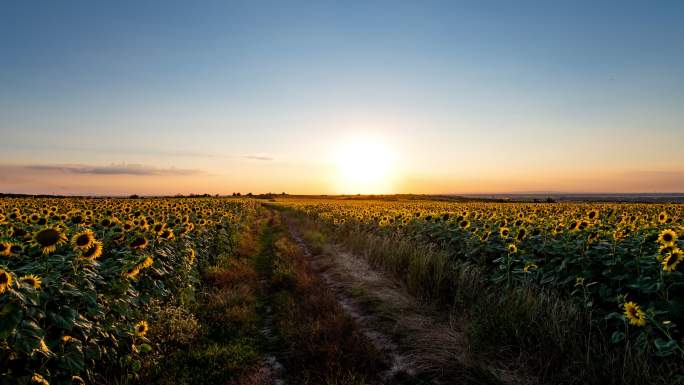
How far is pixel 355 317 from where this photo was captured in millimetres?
6781

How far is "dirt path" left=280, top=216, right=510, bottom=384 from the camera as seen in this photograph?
4.48 metres

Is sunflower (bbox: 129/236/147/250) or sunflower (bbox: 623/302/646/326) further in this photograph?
sunflower (bbox: 129/236/147/250)

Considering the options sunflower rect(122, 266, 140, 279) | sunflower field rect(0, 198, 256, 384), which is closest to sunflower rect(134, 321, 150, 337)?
sunflower field rect(0, 198, 256, 384)

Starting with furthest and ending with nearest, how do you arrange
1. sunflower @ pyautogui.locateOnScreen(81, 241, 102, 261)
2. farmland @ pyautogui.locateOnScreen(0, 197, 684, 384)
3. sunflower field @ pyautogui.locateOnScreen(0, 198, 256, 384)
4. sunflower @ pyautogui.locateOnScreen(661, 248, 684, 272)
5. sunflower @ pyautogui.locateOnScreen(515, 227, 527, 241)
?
1. sunflower @ pyautogui.locateOnScreen(515, 227, 527, 241)
2. sunflower @ pyautogui.locateOnScreen(81, 241, 102, 261)
3. sunflower @ pyautogui.locateOnScreen(661, 248, 684, 272)
4. farmland @ pyautogui.locateOnScreen(0, 197, 684, 384)
5. sunflower field @ pyautogui.locateOnScreen(0, 198, 256, 384)

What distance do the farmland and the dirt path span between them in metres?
0.03

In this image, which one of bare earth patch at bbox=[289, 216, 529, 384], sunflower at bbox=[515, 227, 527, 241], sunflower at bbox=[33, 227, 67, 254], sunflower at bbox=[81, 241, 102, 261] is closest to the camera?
sunflower at bbox=[81, 241, 102, 261]

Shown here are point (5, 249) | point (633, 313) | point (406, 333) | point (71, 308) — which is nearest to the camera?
point (71, 308)

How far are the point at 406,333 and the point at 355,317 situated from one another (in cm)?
135

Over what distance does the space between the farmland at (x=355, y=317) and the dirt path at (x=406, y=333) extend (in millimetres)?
25

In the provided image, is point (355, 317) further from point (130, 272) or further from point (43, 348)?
point (43, 348)

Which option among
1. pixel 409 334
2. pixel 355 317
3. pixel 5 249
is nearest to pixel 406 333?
pixel 409 334

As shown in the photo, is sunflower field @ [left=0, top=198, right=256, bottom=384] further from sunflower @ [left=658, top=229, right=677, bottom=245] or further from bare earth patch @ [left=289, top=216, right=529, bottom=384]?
sunflower @ [left=658, top=229, right=677, bottom=245]

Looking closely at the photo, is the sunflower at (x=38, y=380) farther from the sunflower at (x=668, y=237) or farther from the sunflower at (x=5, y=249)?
the sunflower at (x=668, y=237)

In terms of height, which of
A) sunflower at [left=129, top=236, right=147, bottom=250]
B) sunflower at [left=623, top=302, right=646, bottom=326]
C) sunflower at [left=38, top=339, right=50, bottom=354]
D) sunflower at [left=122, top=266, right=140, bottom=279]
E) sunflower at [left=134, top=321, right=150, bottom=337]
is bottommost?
sunflower at [left=134, top=321, right=150, bottom=337]
